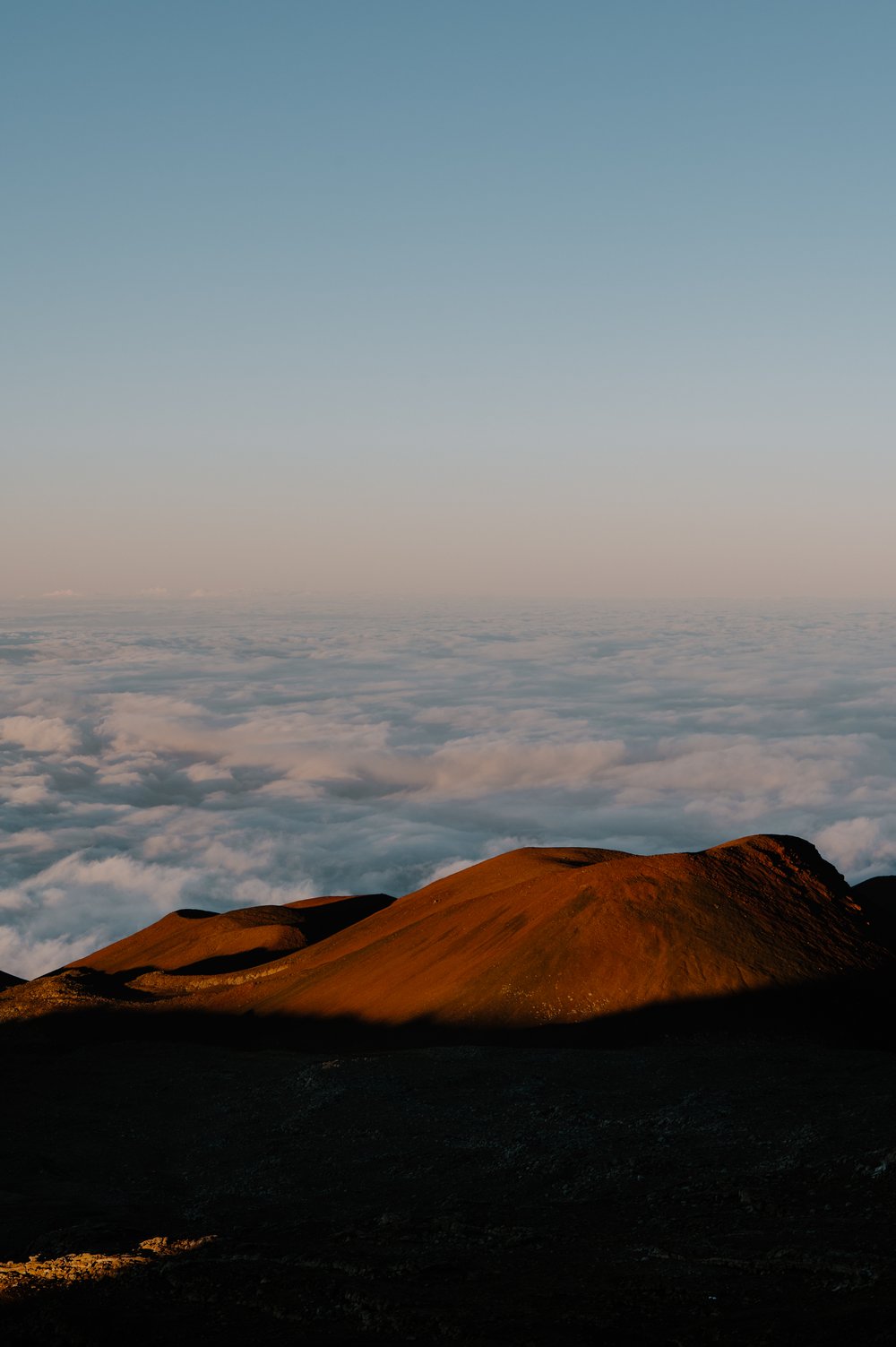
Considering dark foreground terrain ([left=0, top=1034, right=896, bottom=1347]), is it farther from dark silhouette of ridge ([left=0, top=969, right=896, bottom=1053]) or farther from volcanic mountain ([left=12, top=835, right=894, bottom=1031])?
volcanic mountain ([left=12, top=835, right=894, bottom=1031])

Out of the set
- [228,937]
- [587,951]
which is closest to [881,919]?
[587,951]

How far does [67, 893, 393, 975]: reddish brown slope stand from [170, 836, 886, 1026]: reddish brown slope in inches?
555

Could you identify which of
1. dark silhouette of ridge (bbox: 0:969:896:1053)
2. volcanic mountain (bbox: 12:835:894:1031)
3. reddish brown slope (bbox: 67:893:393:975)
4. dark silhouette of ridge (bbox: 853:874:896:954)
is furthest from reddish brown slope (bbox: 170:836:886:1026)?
reddish brown slope (bbox: 67:893:393:975)

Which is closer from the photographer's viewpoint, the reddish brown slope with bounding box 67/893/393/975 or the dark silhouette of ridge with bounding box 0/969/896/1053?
the dark silhouette of ridge with bounding box 0/969/896/1053

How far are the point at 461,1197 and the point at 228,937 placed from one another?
5462cm

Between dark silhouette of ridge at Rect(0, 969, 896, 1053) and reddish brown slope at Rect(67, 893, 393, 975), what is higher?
dark silhouette of ridge at Rect(0, 969, 896, 1053)

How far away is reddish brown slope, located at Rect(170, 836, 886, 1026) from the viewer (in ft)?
138

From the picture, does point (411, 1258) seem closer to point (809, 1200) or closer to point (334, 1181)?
point (809, 1200)

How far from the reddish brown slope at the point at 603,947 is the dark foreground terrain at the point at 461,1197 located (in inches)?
194

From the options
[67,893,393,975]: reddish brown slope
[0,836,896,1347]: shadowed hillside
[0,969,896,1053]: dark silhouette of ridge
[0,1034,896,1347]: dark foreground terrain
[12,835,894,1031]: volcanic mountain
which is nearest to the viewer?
[0,1034,896,1347]: dark foreground terrain

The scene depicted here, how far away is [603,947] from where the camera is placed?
44.4 m

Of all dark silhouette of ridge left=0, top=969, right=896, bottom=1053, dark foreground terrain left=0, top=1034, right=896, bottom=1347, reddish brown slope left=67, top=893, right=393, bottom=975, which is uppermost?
dark foreground terrain left=0, top=1034, right=896, bottom=1347

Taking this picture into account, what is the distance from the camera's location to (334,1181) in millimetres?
25781

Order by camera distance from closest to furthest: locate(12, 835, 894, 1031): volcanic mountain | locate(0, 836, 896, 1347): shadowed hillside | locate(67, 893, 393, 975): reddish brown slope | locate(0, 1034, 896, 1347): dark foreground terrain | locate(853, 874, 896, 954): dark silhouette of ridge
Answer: locate(0, 1034, 896, 1347): dark foreground terrain, locate(0, 836, 896, 1347): shadowed hillside, locate(12, 835, 894, 1031): volcanic mountain, locate(853, 874, 896, 954): dark silhouette of ridge, locate(67, 893, 393, 975): reddish brown slope
